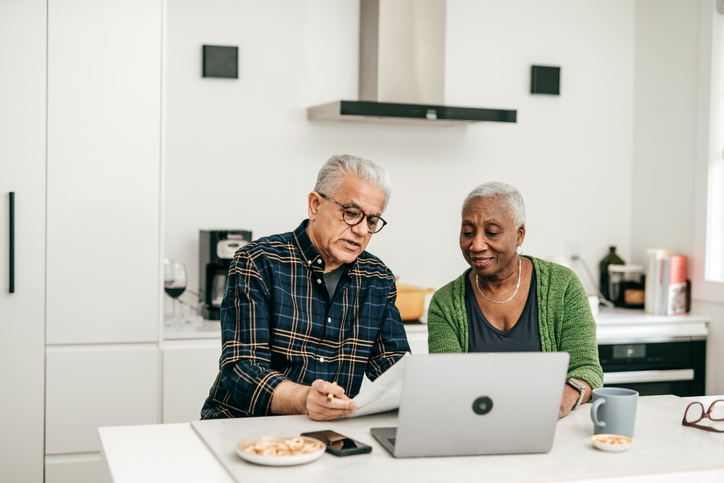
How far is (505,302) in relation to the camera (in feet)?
6.77

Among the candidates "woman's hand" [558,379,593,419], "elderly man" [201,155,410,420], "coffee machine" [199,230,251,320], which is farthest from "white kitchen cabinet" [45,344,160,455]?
"woman's hand" [558,379,593,419]

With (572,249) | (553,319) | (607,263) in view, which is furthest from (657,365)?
(553,319)

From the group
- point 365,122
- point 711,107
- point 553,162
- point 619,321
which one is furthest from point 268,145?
point 711,107

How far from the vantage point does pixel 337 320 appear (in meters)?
1.84

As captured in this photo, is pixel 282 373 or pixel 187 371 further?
pixel 187 371

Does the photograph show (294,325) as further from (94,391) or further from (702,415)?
(94,391)

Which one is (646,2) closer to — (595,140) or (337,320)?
(595,140)

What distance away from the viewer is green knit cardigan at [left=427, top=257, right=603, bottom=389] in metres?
1.93

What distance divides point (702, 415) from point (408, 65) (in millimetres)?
2062

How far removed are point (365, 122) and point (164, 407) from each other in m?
1.56

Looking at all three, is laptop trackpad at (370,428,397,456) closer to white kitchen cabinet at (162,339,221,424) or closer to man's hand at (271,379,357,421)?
man's hand at (271,379,357,421)

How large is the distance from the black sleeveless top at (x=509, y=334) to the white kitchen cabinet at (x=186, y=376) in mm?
1089

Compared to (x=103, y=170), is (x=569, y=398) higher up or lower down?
lower down

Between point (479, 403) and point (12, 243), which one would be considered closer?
point (479, 403)
